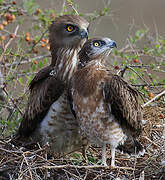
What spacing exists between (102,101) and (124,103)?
0.26m

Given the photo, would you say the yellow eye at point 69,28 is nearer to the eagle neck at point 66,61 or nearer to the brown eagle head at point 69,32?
the brown eagle head at point 69,32

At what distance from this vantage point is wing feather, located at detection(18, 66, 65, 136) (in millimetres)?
5688

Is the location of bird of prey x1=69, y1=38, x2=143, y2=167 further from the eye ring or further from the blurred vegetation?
the blurred vegetation

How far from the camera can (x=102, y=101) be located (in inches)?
203

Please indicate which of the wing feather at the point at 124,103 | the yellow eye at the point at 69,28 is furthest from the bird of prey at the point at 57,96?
the wing feather at the point at 124,103

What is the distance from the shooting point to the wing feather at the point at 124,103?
5141 mm

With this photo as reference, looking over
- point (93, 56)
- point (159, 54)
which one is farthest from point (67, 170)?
point (159, 54)

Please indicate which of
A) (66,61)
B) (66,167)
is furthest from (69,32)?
(66,167)

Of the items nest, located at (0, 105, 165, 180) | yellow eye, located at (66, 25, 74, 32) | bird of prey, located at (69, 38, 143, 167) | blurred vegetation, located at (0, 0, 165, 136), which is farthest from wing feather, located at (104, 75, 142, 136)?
yellow eye, located at (66, 25, 74, 32)

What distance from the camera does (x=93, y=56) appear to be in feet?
18.0

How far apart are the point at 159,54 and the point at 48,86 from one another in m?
1.97

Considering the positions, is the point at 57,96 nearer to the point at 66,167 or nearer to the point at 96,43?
the point at 96,43

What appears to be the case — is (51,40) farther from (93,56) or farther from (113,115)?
(113,115)

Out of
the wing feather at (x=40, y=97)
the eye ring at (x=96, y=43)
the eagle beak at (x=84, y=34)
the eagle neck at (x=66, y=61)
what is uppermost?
the eagle beak at (x=84, y=34)
